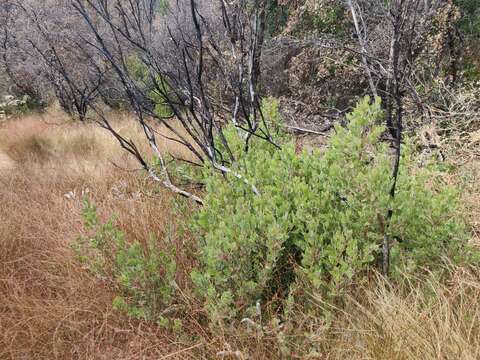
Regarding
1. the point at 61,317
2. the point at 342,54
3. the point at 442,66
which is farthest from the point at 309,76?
the point at 61,317

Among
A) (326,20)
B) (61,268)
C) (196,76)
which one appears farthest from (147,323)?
(326,20)

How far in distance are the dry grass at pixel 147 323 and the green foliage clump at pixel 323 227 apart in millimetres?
117

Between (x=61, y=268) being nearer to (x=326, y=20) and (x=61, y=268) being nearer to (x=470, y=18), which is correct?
(x=326, y=20)

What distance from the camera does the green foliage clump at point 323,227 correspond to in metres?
1.40

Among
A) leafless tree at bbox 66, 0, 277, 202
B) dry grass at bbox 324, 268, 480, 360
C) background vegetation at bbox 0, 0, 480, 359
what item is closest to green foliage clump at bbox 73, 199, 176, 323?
background vegetation at bbox 0, 0, 480, 359

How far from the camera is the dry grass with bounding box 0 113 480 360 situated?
130cm

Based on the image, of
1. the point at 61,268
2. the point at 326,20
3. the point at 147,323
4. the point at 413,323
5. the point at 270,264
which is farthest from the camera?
the point at 326,20

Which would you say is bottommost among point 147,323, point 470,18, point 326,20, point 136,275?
point 147,323

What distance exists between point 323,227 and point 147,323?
0.80m

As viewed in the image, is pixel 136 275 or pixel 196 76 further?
pixel 196 76

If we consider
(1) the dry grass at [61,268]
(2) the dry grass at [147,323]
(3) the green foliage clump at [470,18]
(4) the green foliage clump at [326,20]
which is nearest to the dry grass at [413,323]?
(2) the dry grass at [147,323]

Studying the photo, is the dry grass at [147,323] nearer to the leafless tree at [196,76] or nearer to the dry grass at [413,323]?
the dry grass at [413,323]

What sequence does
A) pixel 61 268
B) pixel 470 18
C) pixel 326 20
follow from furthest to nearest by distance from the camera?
pixel 326 20, pixel 470 18, pixel 61 268

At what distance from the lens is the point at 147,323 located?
5.32 feet
